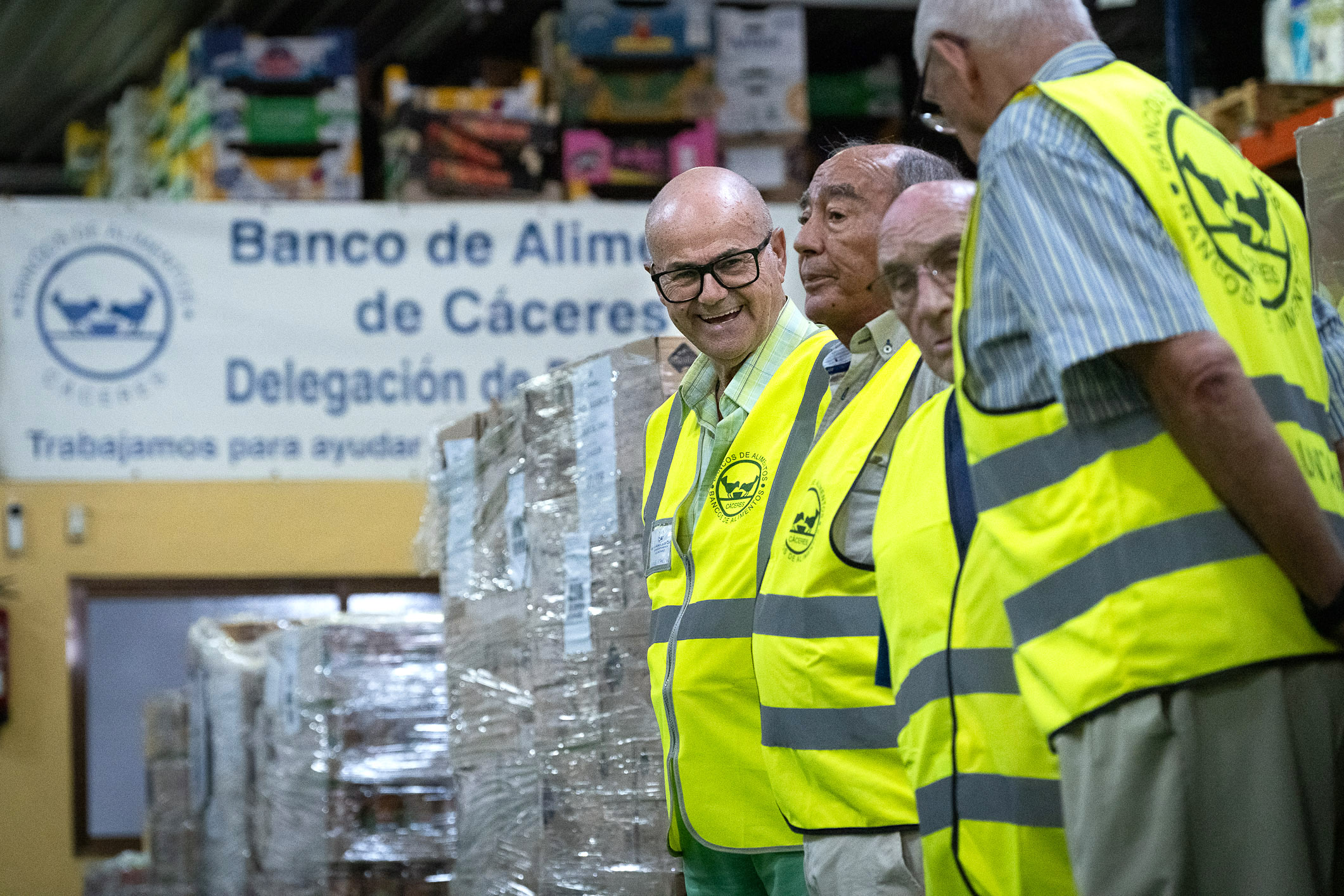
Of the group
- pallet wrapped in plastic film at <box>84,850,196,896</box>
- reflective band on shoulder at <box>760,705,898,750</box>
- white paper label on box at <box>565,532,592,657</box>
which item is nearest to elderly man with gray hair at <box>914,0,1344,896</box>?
reflective band on shoulder at <box>760,705,898,750</box>

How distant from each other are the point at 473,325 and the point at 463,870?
4.33 metres

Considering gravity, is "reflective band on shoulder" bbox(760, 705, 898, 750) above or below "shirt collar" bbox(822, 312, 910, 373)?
below

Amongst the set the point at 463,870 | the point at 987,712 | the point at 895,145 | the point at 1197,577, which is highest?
the point at 895,145

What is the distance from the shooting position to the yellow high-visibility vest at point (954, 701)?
156 centimetres

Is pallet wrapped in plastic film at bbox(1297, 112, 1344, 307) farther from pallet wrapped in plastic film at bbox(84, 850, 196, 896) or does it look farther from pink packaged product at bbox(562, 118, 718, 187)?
pallet wrapped in plastic film at bbox(84, 850, 196, 896)

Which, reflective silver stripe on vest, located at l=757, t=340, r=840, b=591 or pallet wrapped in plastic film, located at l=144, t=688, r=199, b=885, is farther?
pallet wrapped in plastic film, located at l=144, t=688, r=199, b=885

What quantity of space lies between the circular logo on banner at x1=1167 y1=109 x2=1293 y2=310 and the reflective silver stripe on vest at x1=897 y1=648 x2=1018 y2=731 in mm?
454

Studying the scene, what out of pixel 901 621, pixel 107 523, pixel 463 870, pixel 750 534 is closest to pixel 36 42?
pixel 107 523

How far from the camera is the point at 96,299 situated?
789cm

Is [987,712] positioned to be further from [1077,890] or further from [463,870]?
[463,870]

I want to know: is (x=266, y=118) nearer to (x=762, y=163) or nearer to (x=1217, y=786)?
(x=762, y=163)

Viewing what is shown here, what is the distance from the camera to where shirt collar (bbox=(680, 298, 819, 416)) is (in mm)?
2711

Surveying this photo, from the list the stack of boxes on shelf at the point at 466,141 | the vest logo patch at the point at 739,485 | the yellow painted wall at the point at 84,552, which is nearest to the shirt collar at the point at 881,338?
the vest logo patch at the point at 739,485

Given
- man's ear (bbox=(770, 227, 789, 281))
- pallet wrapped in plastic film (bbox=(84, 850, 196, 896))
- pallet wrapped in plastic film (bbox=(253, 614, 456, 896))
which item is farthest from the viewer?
pallet wrapped in plastic film (bbox=(84, 850, 196, 896))
